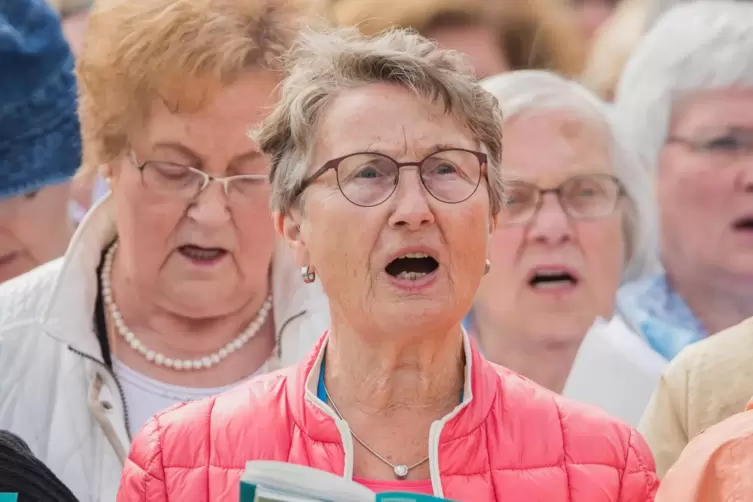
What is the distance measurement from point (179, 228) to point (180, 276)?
0.10 metres

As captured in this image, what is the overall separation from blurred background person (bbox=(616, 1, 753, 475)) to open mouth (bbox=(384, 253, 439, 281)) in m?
1.20

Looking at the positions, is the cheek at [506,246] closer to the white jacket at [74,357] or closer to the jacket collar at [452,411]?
the white jacket at [74,357]

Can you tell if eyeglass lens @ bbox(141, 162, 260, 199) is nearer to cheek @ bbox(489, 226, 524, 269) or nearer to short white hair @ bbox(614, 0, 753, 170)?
cheek @ bbox(489, 226, 524, 269)

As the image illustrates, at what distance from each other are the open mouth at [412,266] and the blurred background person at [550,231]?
1056 millimetres

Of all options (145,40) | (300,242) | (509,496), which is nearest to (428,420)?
(509,496)

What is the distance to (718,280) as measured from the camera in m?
3.01

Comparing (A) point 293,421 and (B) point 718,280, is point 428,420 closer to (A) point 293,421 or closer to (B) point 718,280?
(A) point 293,421

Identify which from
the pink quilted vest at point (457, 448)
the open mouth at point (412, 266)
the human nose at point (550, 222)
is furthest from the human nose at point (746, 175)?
the open mouth at point (412, 266)

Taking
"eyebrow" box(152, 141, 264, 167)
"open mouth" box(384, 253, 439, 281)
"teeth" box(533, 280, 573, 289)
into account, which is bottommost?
"teeth" box(533, 280, 573, 289)

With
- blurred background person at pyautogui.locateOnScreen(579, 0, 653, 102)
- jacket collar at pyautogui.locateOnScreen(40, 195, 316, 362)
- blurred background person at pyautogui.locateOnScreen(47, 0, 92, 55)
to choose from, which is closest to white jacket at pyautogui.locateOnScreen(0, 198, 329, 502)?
jacket collar at pyautogui.locateOnScreen(40, 195, 316, 362)

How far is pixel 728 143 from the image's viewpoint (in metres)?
2.98

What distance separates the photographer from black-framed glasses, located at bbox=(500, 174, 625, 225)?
113 inches

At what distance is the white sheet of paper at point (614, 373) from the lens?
2.61 metres

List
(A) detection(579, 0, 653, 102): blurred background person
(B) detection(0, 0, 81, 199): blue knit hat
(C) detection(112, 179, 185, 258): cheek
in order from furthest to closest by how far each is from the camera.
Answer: (A) detection(579, 0, 653, 102): blurred background person, (B) detection(0, 0, 81, 199): blue knit hat, (C) detection(112, 179, 185, 258): cheek
